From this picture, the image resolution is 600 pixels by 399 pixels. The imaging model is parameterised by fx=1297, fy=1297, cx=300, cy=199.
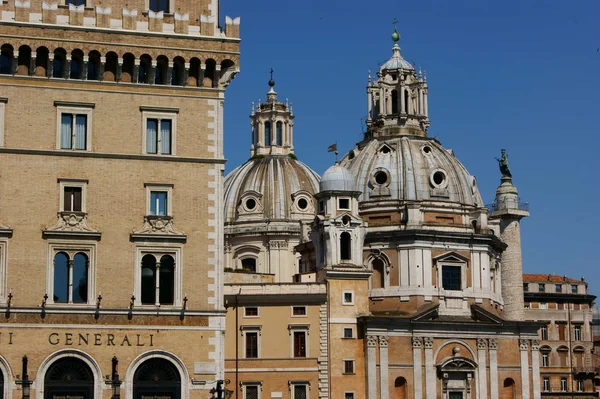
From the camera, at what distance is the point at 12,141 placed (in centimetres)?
5475

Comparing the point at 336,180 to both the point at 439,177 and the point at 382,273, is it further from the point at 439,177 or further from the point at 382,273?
the point at 439,177

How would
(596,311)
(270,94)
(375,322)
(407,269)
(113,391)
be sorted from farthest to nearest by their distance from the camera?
(596,311)
(270,94)
(407,269)
(375,322)
(113,391)

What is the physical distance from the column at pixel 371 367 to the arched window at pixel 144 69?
35.0 meters

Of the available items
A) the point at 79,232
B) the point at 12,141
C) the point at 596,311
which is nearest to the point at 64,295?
the point at 79,232

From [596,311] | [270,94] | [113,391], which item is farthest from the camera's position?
[596,311]

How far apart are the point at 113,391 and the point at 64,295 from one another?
4.52 m

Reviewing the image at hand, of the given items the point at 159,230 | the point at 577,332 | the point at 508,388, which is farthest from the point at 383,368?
the point at 577,332

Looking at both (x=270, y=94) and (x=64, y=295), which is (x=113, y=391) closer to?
(x=64, y=295)

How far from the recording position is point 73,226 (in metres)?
54.8

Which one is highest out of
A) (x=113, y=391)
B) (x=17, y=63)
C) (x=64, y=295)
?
(x=17, y=63)

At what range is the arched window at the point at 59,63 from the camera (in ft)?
182

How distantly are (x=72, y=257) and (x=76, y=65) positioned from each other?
8359mm

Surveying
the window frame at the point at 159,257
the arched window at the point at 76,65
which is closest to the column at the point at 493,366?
the window frame at the point at 159,257

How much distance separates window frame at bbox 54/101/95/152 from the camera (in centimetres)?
5544
